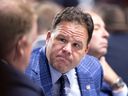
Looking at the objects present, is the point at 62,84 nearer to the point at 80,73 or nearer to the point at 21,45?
the point at 80,73

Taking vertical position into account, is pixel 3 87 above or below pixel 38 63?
above

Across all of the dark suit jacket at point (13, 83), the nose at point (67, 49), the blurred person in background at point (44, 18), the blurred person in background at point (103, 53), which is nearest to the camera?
the dark suit jacket at point (13, 83)

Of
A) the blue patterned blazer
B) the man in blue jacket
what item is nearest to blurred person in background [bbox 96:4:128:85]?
the blue patterned blazer

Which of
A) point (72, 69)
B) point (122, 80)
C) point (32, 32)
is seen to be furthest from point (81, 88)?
point (122, 80)

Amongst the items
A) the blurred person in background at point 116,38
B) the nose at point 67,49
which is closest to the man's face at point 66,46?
the nose at point 67,49

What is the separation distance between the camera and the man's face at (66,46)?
8.45 feet

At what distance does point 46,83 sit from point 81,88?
0.22m

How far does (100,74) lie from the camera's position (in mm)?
2984

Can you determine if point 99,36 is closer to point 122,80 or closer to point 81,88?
point 122,80

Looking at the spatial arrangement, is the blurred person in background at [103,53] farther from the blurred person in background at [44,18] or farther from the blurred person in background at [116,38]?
the blurred person in background at [44,18]

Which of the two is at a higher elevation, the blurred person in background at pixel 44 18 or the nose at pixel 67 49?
the nose at pixel 67 49

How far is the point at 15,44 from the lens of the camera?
2.02 meters

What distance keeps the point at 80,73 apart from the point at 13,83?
0.89 metres

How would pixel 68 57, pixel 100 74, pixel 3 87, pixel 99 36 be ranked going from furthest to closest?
1. pixel 99 36
2. pixel 100 74
3. pixel 68 57
4. pixel 3 87
